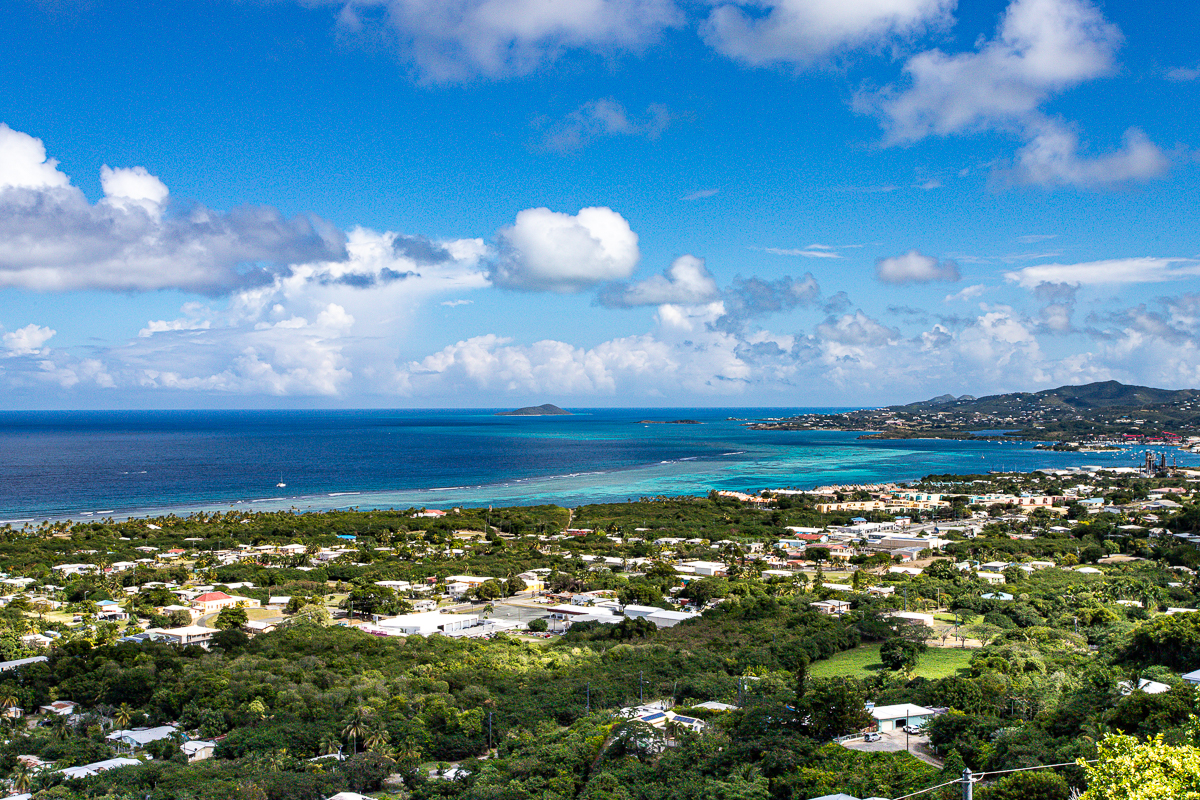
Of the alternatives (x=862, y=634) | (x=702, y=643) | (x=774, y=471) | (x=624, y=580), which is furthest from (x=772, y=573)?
(x=774, y=471)

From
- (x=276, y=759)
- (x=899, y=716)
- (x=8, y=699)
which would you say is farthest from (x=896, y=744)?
(x=8, y=699)

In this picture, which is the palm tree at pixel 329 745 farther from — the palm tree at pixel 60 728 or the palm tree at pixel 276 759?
the palm tree at pixel 60 728

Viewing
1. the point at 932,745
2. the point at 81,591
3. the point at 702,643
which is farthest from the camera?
the point at 81,591

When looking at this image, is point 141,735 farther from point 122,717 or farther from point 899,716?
point 899,716

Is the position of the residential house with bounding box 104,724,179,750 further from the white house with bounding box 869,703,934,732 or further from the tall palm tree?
the white house with bounding box 869,703,934,732

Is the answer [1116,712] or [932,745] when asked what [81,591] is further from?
[1116,712]

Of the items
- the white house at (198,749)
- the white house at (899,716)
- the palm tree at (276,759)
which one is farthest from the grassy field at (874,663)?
the white house at (198,749)
